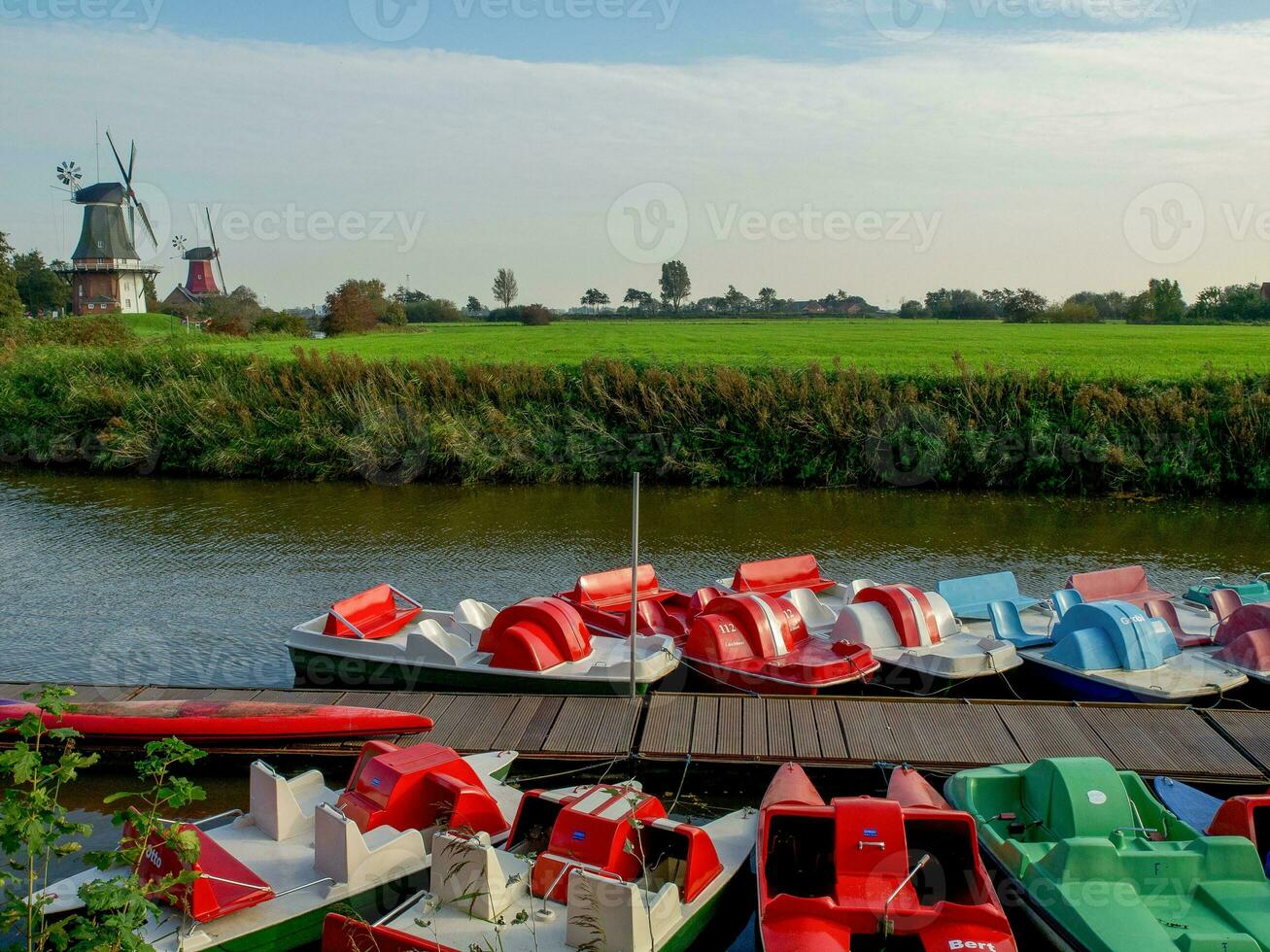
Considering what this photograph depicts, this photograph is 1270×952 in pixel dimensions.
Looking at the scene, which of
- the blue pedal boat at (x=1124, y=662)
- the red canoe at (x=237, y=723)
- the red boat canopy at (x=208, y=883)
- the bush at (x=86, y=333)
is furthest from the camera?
the bush at (x=86, y=333)

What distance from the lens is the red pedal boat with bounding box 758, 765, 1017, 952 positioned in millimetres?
8016

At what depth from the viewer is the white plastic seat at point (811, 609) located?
52.0 feet

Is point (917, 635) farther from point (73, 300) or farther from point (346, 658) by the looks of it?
point (73, 300)

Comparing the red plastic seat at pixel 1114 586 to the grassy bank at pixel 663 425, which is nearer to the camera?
the red plastic seat at pixel 1114 586

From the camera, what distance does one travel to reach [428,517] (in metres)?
28.5

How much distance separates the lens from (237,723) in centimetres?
1251

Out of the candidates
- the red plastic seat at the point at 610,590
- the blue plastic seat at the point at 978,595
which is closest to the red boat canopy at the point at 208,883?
the red plastic seat at the point at 610,590

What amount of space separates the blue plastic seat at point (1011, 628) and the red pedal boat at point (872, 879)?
6082mm

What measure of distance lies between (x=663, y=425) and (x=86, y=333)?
3284cm

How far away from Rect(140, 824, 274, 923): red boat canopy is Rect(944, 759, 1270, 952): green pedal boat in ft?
20.9

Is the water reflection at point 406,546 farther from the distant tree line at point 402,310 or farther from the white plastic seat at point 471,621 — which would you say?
the distant tree line at point 402,310

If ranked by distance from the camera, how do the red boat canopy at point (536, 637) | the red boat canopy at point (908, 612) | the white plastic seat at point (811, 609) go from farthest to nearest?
the white plastic seat at point (811, 609) → the red boat canopy at point (908, 612) → the red boat canopy at point (536, 637)

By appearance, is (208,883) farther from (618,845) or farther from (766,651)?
(766,651)

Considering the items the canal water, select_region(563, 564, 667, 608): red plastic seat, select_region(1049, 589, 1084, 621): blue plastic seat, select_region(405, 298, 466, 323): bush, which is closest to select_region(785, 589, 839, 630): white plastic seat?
select_region(563, 564, 667, 608): red plastic seat
